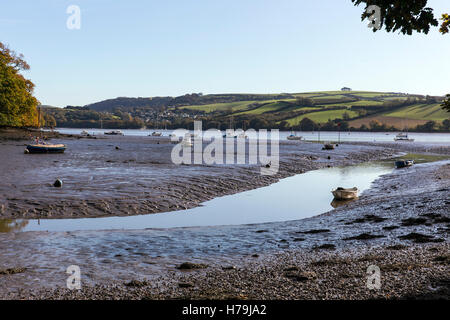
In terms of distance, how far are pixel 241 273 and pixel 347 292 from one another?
308 centimetres

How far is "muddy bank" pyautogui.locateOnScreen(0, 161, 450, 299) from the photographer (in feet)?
29.9

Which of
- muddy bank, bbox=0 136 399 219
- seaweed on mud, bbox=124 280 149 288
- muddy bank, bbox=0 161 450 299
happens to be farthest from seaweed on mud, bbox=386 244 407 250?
muddy bank, bbox=0 136 399 219

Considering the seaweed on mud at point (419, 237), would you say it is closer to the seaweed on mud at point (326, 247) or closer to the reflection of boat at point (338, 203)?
the seaweed on mud at point (326, 247)

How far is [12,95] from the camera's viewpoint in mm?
85812

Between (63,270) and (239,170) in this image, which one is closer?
(63,270)

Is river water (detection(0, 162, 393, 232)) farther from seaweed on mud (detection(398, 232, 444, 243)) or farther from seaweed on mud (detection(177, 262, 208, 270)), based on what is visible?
seaweed on mud (detection(398, 232, 444, 243))

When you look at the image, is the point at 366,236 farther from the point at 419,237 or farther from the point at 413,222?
the point at 413,222

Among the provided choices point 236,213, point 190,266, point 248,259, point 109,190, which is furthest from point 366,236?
point 109,190

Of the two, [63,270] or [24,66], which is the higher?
[24,66]

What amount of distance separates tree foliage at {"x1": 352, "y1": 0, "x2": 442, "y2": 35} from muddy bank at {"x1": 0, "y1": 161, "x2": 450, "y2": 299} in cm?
616

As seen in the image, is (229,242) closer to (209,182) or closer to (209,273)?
(209,273)

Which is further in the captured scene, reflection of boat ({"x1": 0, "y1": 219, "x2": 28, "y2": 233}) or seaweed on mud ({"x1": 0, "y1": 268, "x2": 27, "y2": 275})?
reflection of boat ({"x1": 0, "y1": 219, "x2": 28, "y2": 233})

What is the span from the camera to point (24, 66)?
101375 mm
